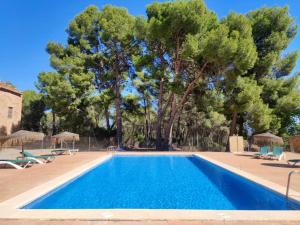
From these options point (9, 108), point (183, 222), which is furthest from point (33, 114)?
point (183, 222)

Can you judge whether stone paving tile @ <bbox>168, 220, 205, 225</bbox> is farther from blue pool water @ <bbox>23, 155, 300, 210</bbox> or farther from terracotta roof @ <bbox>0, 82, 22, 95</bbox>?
terracotta roof @ <bbox>0, 82, 22, 95</bbox>

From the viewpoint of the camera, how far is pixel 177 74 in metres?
22.3

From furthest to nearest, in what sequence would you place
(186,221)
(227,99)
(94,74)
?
(94,74) → (227,99) → (186,221)

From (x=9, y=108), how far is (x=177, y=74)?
1492cm

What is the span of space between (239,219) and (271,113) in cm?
2317

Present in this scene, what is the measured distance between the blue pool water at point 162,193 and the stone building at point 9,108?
58.7 feet

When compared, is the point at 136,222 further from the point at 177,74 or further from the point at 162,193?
the point at 177,74

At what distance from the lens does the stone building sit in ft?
84.4

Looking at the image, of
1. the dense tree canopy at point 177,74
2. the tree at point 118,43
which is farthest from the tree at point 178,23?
the tree at point 118,43

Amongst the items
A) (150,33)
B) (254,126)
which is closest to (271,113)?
(254,126)

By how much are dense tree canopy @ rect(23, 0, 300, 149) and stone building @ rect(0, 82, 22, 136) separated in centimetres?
245

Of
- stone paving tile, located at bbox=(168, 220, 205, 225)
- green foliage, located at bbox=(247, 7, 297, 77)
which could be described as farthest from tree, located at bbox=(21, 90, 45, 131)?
stone paving tile, located at bbox=(168, 220, 205, 225)

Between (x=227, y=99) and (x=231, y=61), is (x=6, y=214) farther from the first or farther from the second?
(x=227, y=99)

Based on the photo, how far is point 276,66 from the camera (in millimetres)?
27016
